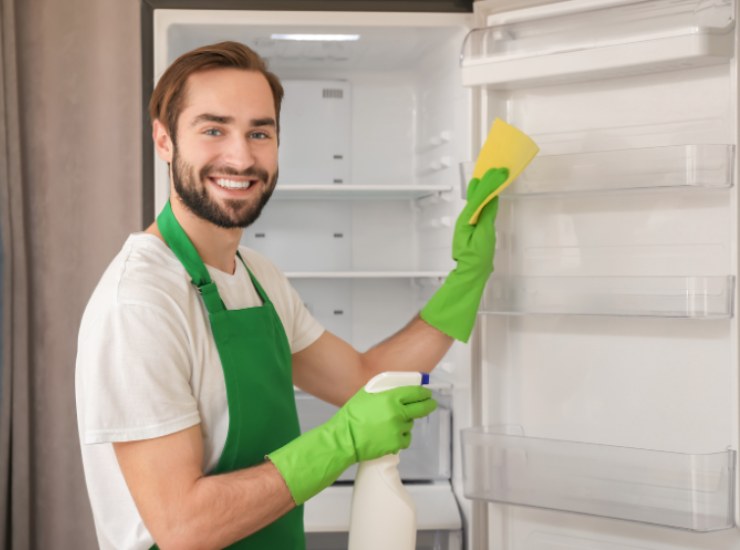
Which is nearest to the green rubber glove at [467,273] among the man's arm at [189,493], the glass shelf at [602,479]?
the glass shelf at [602,479]

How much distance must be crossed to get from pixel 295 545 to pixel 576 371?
69 cm

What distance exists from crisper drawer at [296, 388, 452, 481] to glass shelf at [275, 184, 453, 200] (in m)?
0.51

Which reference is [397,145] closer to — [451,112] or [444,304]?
[451,112]

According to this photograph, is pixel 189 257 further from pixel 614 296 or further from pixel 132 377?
pixel 614 296

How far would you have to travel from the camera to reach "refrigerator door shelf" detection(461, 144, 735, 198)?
165 centimetres

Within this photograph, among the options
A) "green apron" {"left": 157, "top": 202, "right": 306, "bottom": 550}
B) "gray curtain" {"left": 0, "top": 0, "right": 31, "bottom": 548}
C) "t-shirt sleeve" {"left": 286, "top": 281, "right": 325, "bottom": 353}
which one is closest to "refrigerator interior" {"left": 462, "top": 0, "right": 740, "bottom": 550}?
"t-shirt sleeve" {"left": 286, "top": 281, "right": 325, "bottom": 353}

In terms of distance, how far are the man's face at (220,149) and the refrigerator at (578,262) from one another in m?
0.52

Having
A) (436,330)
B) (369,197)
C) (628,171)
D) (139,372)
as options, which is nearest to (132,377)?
(139,372)

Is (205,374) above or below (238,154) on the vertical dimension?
below

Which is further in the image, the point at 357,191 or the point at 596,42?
the point at 357,191

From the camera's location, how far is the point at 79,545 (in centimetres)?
225

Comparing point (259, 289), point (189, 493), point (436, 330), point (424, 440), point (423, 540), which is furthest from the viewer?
point (424, 440)

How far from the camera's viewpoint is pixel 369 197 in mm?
2412

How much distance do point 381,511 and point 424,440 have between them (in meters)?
0.97
